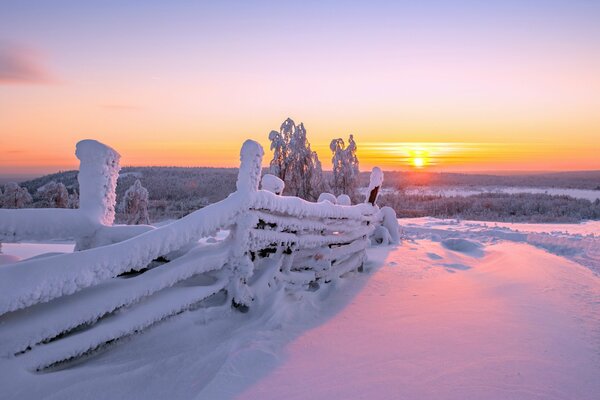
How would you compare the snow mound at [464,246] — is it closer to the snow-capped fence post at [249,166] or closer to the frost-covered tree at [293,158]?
the snow-capped fence post at [249,166]

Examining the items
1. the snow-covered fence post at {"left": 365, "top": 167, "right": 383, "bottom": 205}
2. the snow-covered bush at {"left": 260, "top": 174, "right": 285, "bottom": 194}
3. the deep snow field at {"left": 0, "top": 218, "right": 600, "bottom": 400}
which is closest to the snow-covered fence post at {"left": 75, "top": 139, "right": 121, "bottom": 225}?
the deep snow field at {"left": 0, "top": 218, "right": 600, "bottom": 400}

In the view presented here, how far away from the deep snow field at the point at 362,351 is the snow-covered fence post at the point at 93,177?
1.38 meters

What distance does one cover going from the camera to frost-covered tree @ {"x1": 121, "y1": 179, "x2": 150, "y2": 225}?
17.1m

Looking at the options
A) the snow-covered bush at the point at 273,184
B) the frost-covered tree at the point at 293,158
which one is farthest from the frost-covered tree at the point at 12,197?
the snow-covered bush at the point at 273,184

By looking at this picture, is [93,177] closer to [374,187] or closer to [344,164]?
[374,187]

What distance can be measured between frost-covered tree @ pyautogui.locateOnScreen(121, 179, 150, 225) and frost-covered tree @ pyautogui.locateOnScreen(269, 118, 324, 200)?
697cm

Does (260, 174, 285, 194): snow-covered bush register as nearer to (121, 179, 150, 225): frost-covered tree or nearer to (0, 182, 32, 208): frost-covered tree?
(121, 179, 150, 225): frost-covered tree

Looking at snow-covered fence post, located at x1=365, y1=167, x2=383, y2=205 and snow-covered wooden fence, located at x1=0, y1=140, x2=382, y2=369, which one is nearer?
snow-covered wooden fence, located at x1=0, y1=140, x2=382, y2=369

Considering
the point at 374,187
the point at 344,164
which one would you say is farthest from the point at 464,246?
the point at 344,164

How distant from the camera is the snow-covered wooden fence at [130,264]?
251 centimetres

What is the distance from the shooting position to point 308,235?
16.9 ft

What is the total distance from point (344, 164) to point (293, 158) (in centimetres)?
560

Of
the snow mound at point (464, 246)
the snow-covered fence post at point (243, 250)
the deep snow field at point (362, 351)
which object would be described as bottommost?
the snow mound at point (464, 246)

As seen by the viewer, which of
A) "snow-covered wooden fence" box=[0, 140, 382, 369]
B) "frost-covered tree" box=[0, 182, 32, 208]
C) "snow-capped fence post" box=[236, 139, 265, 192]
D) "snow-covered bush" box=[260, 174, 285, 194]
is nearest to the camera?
"snow-covered wooden fence" box=[0, 140, 382, 369]
